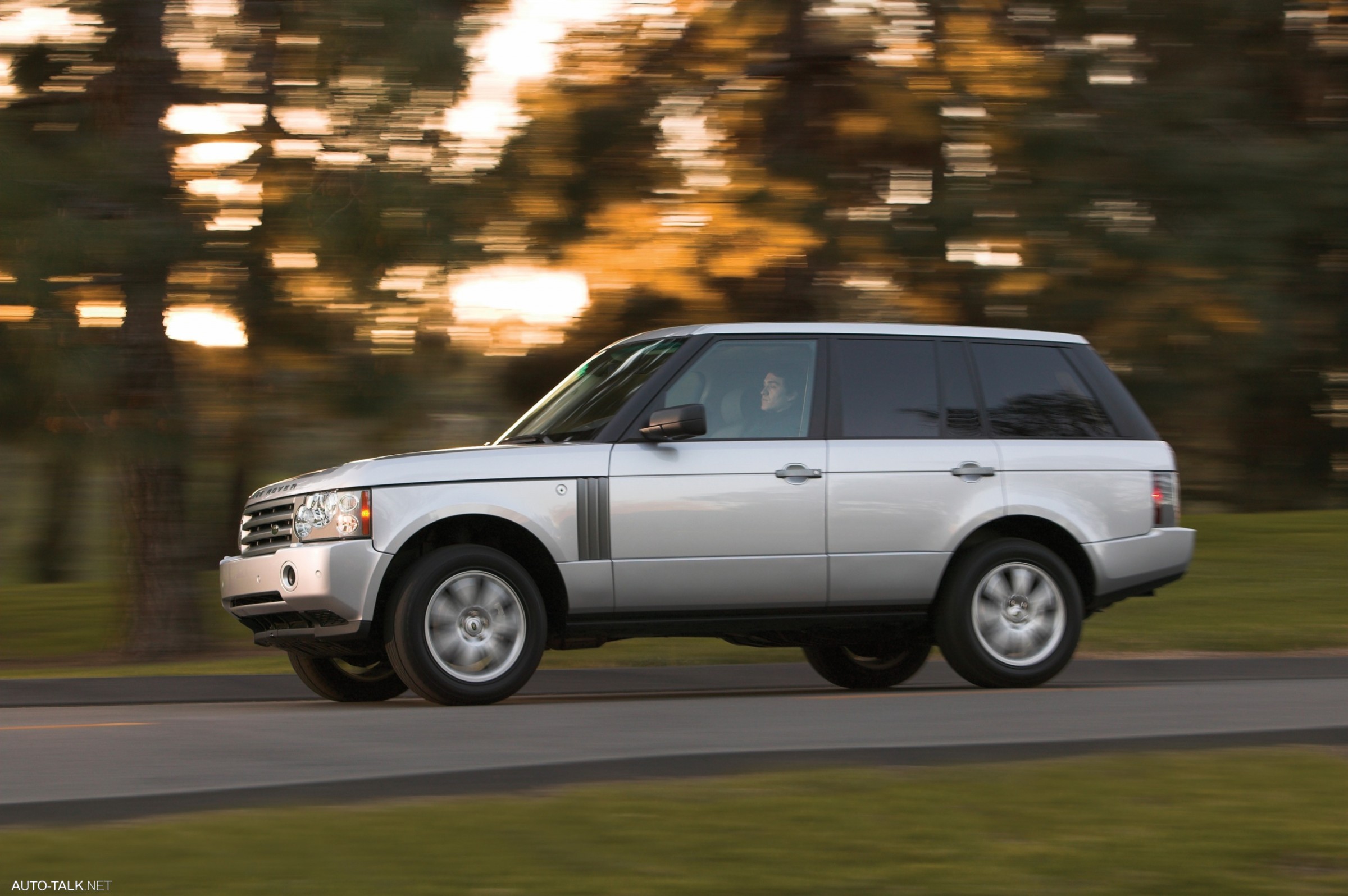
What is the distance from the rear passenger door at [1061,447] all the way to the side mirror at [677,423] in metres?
2.03

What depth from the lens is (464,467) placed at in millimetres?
9281

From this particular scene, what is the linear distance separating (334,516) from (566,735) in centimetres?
199

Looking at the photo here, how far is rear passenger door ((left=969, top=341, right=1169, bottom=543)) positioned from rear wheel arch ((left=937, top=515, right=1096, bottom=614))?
14cm

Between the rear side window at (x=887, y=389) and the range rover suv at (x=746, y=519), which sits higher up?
the rear side window at (x=887, y=389)

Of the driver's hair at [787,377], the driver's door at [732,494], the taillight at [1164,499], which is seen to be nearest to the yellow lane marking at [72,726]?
the driver's door at [732,494]

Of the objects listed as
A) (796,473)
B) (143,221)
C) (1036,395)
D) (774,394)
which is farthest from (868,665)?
(143,221)

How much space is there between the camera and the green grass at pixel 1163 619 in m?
13.7

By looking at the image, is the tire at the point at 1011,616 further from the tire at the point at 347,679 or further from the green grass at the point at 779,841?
the green grass at the point at 779,841

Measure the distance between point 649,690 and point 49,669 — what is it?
6.20 meters

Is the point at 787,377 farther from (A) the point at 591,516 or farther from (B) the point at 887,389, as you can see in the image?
(A) the point at 591,516

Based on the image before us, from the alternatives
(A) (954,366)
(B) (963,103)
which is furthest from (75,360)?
(B) (963,103)

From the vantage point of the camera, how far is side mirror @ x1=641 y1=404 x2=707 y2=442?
9.25 meters

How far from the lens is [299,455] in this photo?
1523cm

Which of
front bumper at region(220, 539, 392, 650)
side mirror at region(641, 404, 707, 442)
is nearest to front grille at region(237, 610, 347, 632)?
front bumper at region(220, 539, 392, 650)
